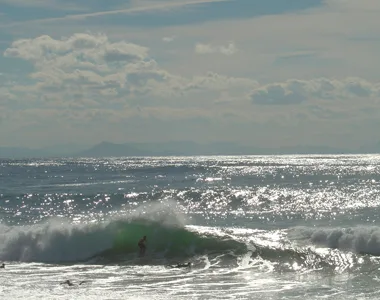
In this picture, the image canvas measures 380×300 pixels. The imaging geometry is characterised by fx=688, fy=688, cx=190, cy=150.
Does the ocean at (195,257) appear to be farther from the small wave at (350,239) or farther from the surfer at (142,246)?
the surfer at (142,246)

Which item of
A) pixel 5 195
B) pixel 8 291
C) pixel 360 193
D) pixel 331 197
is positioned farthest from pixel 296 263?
pixel 5 195

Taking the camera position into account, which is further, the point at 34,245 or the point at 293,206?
the point at 293,206

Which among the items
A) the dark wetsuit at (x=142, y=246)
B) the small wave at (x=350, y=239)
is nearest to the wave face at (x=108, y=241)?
the dark wetsuit at (x=142, y=246)

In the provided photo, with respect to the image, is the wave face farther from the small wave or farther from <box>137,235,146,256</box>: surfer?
the small wave

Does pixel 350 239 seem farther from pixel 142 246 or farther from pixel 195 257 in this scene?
pixel 142 246

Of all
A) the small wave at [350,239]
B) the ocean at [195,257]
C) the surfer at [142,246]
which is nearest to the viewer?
the ocean at [195,257]

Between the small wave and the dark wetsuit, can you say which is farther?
the dark wetsuit

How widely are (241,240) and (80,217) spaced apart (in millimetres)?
23563

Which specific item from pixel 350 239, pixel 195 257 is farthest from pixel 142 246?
pixel 350 239

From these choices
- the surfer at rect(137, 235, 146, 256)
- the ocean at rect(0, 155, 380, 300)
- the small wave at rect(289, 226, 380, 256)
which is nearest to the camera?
the ocean at rect(0, 155, 380, 300)

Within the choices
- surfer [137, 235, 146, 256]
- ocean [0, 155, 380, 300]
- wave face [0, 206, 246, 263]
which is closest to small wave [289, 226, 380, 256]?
ocean [0, 155, 380, 300]

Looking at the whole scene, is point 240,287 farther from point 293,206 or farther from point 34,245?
point 293,206

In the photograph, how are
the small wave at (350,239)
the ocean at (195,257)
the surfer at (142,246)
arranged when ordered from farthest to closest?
the surfer at (142,246) < the small wave at (350,239) < the ocean at (195,257)

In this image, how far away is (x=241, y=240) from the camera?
36.6m
